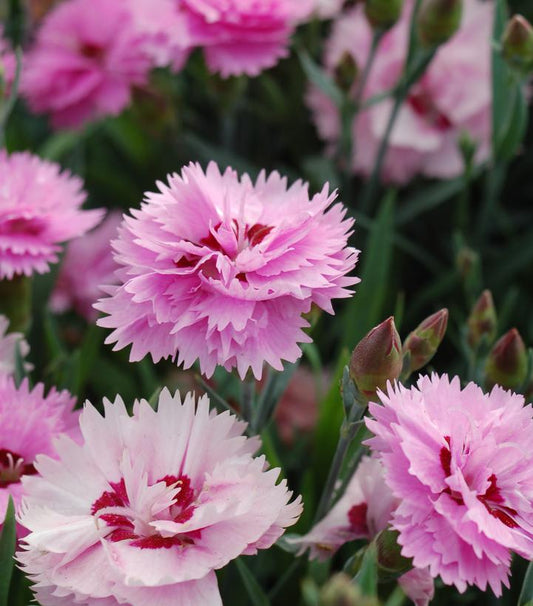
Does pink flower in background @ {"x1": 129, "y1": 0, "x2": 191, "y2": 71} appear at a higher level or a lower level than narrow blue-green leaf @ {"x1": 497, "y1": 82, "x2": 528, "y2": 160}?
higher

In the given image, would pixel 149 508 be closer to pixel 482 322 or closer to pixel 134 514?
pixel 134 514

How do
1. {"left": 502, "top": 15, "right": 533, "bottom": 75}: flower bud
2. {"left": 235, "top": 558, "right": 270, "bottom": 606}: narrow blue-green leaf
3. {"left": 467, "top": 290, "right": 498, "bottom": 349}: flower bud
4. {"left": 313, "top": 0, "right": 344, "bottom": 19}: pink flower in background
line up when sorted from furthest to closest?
{"left": 313, "top": 0, "right": 344, "bottom": 19}: pink flower in background < {"left": 502, "top": 15, "right": 533, "bottom": 75}: flower bud < {"left": 467, "top": 290, "right": 498, "bottom": 349}: flower bud < {"left": 235, "top": 558, "right": 270, "bottom": 606}: narrow blue-green leaf

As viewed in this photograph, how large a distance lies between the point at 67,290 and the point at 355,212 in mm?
344

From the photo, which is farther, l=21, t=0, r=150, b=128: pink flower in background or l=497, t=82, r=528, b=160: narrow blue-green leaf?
l=21, t=0, r=150, b=128: pink flower in background

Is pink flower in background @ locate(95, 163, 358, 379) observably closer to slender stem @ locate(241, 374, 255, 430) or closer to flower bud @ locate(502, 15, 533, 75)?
slender stem @ locate(241, 374, 255, 430)

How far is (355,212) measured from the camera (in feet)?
3.35

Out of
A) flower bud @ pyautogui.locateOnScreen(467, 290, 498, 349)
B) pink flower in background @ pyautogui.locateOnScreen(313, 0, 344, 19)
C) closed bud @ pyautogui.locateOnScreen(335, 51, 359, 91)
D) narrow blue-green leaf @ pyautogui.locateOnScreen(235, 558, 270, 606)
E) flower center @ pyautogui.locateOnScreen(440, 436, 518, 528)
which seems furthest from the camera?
pink flower in background @ pyautogui.locateOnScreen(313, 0, 344, 19)

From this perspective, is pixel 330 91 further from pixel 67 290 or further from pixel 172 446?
pixel 172 446

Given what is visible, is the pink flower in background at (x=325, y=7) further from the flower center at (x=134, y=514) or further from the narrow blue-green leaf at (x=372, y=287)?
the flower center at (x=134, y=514)

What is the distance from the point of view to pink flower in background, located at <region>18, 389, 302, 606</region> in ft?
1.48

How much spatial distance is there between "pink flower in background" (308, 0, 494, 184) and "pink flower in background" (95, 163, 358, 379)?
525mm

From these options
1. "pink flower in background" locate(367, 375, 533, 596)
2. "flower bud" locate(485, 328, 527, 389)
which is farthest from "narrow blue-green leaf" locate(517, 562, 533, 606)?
"flower bud" locate(485, 328, 527, 389)

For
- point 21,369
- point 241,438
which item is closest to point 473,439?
point 241,438

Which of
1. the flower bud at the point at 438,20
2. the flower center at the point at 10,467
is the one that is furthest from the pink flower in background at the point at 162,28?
the flower center at the point at 10,467
